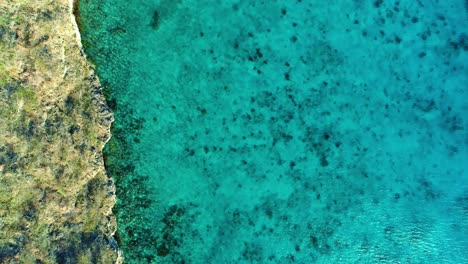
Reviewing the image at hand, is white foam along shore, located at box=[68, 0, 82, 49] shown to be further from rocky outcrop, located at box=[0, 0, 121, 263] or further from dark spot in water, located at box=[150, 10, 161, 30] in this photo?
dark spot in water, located at box=[150, 10, 161, 30]

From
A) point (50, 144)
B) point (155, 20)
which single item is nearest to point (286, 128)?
point (155, 20)

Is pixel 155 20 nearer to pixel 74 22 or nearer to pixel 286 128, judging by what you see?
pixel 74 22

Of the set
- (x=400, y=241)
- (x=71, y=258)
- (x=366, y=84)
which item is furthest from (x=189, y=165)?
(x=400, y=241)

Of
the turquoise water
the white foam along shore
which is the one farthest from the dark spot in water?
the white foam along shore

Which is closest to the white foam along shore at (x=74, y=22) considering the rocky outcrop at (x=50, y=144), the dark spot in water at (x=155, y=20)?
the rocky outcrop at (x=50, y=144)

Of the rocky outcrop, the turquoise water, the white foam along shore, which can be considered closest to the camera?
the rocky outcrop

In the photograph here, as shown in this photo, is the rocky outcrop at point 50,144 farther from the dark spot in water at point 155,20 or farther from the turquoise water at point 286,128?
the dark spot in water at point 155,20
